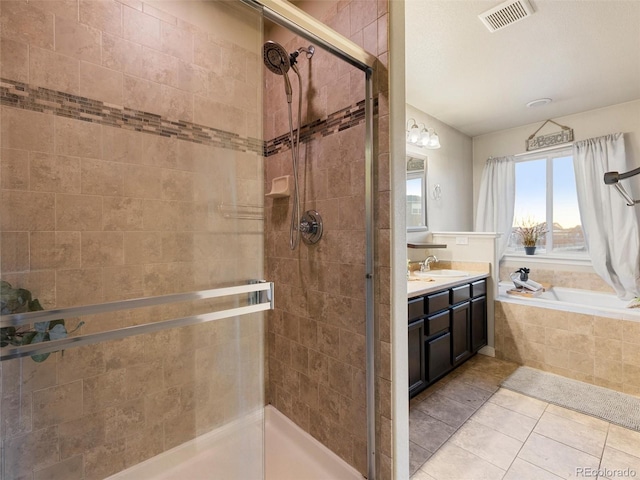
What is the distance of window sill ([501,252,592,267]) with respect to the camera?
3.43 metres

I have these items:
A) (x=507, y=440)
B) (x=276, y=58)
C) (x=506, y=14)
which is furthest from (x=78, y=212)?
(x=506, y=14)

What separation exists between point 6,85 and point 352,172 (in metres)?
1.33

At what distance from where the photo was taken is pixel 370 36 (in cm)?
133

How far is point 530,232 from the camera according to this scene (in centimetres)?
381

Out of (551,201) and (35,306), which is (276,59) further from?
(551,201)

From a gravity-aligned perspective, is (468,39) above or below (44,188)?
above

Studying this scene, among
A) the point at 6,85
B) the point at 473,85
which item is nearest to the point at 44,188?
the point at 6,85

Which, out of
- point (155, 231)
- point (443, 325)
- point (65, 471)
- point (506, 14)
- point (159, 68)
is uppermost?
point (506, 14)

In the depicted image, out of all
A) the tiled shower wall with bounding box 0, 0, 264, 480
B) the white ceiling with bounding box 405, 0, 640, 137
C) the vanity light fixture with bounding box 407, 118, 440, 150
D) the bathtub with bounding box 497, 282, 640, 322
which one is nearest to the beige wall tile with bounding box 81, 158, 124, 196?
the tiled shower wall with bounding box 0, 0, 264, 480

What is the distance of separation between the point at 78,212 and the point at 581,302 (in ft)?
14.6

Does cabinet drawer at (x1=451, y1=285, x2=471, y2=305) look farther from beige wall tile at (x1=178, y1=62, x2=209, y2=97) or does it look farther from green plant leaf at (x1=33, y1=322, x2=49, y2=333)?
green plant leaf at (x1=33, y1=322, x2=49, y2=333)

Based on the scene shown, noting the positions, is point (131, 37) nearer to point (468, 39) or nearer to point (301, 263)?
point (301, 263)

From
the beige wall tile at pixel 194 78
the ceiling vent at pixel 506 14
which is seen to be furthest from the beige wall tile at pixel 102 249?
the ceiling vent at pixel 506 14

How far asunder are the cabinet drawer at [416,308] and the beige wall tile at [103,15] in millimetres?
2055
